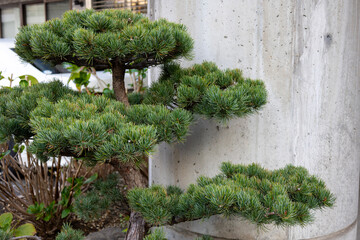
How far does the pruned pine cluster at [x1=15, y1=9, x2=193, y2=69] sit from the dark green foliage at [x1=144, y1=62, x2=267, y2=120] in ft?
0.53

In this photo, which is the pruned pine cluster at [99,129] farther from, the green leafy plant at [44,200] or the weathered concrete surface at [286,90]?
the green leafy plant at [44,200]

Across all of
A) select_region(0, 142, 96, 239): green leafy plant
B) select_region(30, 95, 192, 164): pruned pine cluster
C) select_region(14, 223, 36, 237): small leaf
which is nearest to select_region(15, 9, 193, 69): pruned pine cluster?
select_region(30, 95, 192, 164): pruned pine cluster

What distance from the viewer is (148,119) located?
86.8 inches

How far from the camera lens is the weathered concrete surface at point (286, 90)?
2.73 m

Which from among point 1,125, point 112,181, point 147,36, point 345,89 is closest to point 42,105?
point 1,125

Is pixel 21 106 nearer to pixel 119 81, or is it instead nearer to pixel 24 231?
pixel 119 81

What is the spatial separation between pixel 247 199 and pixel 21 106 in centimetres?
126

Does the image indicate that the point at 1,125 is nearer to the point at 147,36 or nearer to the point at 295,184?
the point at 147,36

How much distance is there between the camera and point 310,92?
2793 mm

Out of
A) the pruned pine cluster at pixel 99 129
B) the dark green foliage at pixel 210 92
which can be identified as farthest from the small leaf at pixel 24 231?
the dark green foliage at pixel 210 92

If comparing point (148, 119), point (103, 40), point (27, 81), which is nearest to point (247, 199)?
point (148, 119)

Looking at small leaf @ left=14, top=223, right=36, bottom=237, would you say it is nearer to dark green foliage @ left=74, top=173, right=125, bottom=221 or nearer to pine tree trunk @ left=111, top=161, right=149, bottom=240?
dark green foliage @ left=74, top=173, right=125, bottom=221

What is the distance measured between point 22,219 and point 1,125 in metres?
1.39

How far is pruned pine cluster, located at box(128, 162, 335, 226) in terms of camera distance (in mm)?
1863
